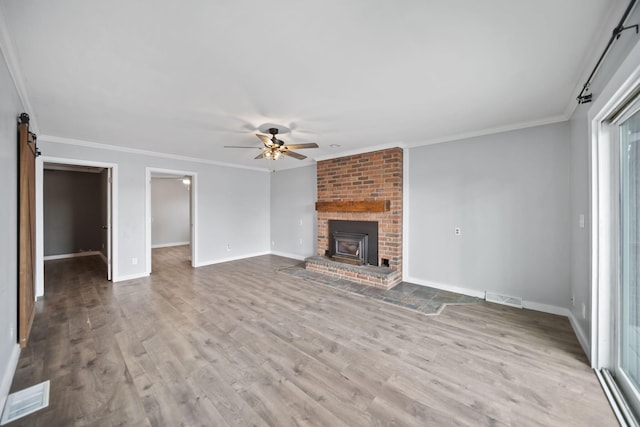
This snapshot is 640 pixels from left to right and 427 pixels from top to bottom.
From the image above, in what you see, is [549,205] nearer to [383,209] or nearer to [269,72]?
[383,209]

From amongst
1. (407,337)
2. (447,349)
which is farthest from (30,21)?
(447,349)

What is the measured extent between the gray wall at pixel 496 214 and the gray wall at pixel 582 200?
18 centimetres

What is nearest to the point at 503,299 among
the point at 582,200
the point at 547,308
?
the point at 547,308

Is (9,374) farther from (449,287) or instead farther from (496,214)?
(496,214)

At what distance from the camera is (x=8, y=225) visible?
198 centimetres

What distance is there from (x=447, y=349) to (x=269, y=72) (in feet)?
9.65

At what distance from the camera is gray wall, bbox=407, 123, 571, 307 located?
304cm

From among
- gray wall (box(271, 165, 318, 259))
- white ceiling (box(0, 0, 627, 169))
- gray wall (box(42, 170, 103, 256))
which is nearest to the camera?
white ceiling (box(0, 0, 627, 169))

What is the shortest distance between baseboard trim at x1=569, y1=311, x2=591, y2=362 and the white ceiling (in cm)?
233

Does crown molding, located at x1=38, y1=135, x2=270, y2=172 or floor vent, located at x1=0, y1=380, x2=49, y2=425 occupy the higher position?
crown molding, located at x1=38, y1=135, x2=270, y2=172

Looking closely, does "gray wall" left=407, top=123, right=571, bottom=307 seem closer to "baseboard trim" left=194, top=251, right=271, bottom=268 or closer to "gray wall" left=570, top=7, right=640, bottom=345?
"gray wall" left=570, top=7, right=640, bottom=345

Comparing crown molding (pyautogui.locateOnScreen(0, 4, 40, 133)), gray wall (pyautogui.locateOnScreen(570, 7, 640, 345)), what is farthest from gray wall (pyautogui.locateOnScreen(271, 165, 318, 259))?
crown molding (pyautogui.locateOnScreen(0, 4, 40, 133))

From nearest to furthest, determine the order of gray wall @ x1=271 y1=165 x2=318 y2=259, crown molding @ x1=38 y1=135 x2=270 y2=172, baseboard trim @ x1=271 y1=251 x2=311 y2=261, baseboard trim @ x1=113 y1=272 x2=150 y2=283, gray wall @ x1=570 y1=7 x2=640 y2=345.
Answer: gray wall @ x1=570 y1=7 x2=640 y2=345 < crown molding @ x1=38 y1=135 x2=270 y2=172 < baseboard trim @ x1=113 y1=272 x2=150 y2=283 < gray wall @ x1=271 y1=165 x2=318 y2=259 < baseboard trim @ x1=271 y1=251 x2=311 y2=261

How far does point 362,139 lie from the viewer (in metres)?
3.92
